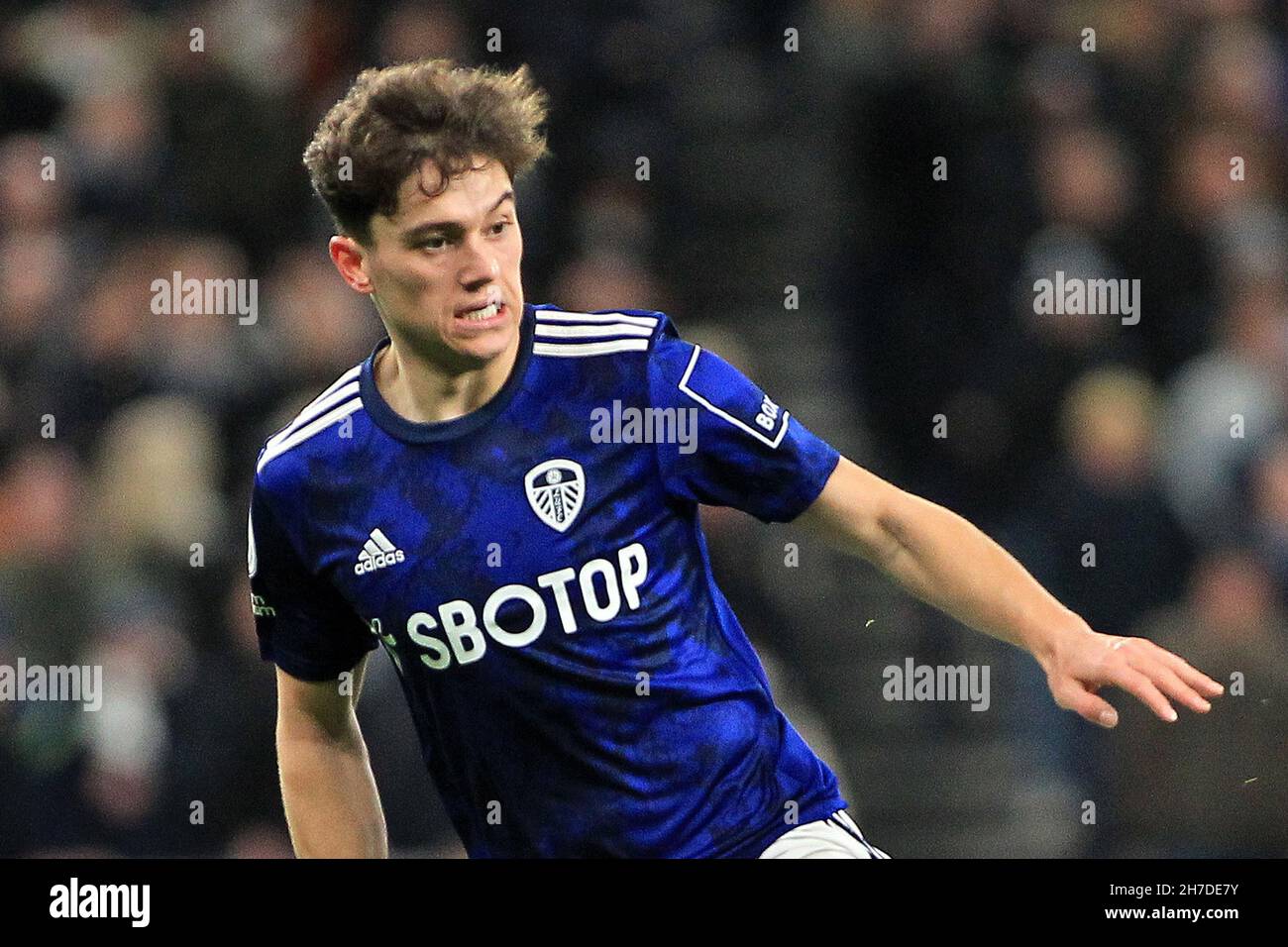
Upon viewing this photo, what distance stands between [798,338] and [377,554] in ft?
15.8

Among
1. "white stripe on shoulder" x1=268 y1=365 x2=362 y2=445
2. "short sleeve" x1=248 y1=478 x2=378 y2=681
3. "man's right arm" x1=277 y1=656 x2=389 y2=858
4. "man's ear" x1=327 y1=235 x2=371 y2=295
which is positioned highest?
"man's ear" x1=327 y1=235 x2=371 y2=295

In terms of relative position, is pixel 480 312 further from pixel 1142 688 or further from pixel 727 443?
pixel 1142 688

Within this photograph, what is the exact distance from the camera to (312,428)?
3.95m

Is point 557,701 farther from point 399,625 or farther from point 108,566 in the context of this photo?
point 108,566

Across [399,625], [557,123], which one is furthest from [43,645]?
[399,625]

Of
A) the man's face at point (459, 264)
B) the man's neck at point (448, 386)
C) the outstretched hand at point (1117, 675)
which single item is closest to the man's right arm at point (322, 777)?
the man's neck at point (448, 386)

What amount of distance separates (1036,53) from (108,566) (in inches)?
171

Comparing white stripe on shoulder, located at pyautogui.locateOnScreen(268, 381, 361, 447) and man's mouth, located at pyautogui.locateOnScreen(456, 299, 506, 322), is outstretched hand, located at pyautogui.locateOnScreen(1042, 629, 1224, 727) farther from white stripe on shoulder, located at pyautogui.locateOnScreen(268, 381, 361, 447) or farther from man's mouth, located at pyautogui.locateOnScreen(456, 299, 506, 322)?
white stripe on shoulder, located at pyautogui.locateOnScreen(268, 381, 361, 447)

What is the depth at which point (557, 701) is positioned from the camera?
3797mm

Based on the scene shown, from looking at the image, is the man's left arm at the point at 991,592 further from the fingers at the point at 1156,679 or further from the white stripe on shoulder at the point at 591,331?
the white stripe on shoulder at the point at 591,331

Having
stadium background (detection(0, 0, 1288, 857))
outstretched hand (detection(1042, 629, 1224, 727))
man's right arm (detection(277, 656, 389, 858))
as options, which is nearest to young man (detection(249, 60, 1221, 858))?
outstretched hand (detection(1042, 629, 1224, 727))

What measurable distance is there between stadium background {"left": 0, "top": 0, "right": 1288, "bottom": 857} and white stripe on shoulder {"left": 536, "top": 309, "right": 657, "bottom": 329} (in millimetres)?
2708

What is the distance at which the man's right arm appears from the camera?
419cm

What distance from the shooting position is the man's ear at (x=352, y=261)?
13.2 ft
